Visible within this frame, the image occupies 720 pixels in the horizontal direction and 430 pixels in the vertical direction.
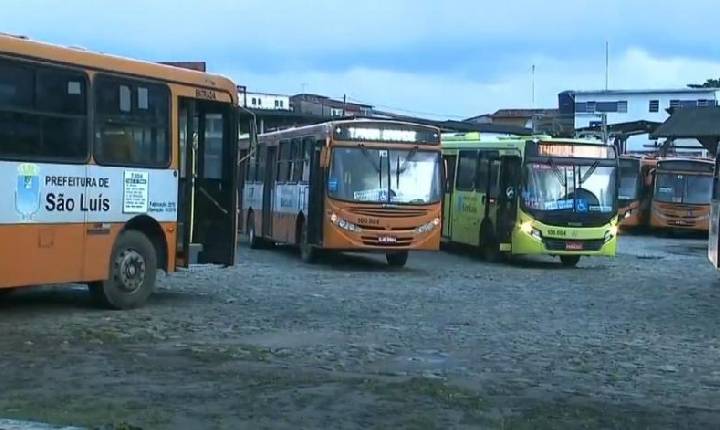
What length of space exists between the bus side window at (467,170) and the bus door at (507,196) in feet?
6.30

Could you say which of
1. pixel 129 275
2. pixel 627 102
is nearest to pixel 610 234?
pixel 129 275

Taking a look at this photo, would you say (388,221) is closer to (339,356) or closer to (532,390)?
(339,356)

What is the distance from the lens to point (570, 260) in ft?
80.4

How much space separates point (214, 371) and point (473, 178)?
55.8 ft

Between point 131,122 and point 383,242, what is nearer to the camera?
point 131,122

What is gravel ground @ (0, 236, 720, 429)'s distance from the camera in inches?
Answer: 311

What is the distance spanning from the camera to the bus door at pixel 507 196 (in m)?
23.2

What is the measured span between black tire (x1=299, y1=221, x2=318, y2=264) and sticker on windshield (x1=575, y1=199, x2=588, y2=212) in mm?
5690

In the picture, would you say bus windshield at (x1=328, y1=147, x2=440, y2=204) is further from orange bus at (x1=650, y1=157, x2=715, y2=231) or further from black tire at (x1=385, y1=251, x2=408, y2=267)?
orange bus at (x1=650, y1=157, x2=715, y2=231)

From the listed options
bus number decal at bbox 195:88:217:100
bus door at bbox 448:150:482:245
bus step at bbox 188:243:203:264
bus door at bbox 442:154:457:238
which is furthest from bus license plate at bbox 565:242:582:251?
bus number decal at bbox 195:88:217:100

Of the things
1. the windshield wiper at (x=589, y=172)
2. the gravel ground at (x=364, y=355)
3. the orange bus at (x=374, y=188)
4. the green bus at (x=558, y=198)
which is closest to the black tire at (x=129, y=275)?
the gravel ground at (x=364, y=355)

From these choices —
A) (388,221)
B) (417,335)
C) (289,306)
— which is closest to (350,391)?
(417,335)

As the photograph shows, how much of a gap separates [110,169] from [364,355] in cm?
435

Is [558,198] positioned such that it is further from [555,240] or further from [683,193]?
[683,193]
